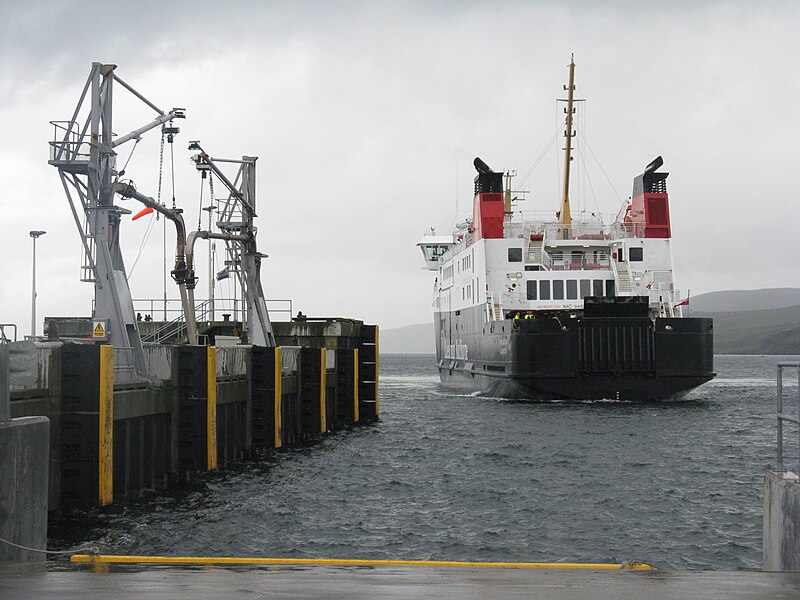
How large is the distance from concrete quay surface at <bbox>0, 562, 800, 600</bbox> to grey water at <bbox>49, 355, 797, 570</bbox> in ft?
17.5

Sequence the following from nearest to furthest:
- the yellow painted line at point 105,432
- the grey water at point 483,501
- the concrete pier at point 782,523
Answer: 1. the concrete pier at point 782,523
2. the grey water at point 483,501
3. the yellow painted line at point 105,432

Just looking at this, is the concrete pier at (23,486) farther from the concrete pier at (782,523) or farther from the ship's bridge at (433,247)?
the ship's bridge at (433,247)

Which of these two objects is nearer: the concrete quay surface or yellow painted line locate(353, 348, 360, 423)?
the concrete quay surface

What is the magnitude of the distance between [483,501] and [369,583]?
10733 millimetres

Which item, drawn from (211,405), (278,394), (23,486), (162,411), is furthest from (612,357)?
(23,486)

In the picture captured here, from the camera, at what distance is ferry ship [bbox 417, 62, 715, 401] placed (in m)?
34.5

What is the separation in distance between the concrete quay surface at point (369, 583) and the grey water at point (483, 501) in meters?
5.35

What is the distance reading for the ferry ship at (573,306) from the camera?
34.5 meters

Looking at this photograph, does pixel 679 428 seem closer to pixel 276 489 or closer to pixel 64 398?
pixel 276 489

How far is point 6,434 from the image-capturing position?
24.2 ft

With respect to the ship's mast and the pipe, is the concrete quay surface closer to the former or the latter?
the pipe

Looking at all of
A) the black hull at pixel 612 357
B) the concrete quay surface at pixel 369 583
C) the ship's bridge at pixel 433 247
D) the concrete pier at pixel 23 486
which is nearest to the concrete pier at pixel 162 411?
the concrete pier at pixel 23 486

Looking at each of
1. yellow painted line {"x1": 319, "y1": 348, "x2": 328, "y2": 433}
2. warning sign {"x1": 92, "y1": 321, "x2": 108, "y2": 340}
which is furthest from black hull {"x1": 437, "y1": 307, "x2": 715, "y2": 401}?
warning sign {"x1": 92, "y1": 321, "x2": 108, "y2": 340}

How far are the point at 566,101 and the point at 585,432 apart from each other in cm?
2827
